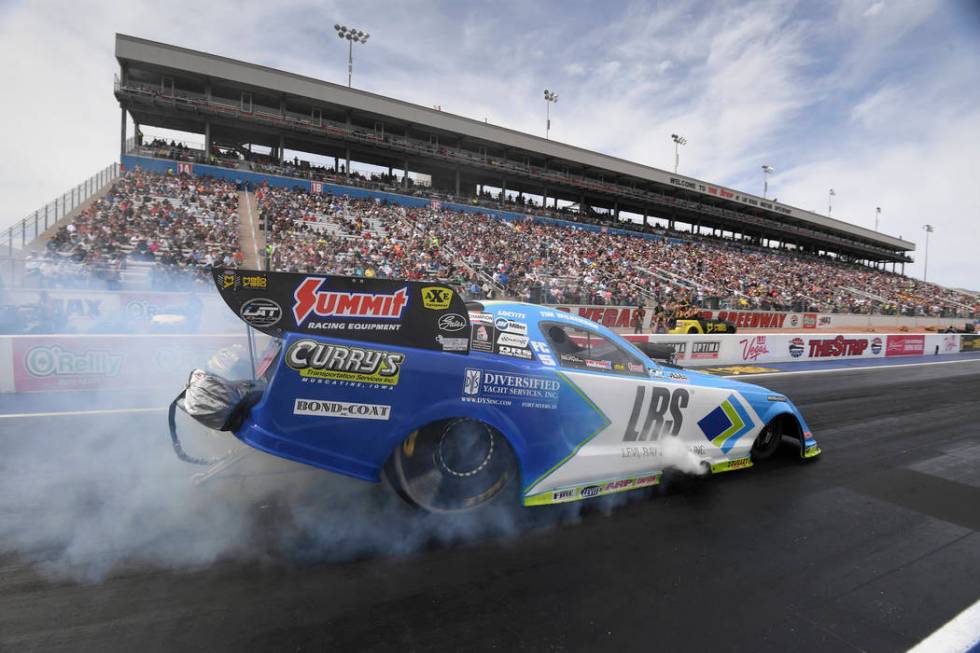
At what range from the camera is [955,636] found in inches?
108

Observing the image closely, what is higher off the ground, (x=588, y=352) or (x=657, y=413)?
(x=588, y=352)

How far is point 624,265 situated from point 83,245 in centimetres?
2683

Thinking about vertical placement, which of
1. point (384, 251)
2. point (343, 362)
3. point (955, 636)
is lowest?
point (955, 636)

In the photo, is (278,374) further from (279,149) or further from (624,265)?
(279,149)

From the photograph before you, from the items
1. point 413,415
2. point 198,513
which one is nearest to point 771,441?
point 413,415

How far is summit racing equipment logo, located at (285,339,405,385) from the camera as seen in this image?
124 inches

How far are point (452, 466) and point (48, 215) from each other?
19.7 metres

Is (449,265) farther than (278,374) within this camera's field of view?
Yes

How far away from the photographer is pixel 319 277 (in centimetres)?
321

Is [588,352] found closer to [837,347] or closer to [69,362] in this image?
[69,362]

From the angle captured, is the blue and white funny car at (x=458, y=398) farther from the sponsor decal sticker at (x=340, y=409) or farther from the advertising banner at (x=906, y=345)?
the advertising banner at (x=906, y=345)

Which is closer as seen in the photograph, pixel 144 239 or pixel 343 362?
pixel 343 362

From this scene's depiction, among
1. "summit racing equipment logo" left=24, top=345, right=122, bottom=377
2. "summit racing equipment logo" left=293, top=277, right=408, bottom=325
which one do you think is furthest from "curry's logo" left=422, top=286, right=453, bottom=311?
"summit racing equipment logo" left=24, top=345, right=122, bottom=377

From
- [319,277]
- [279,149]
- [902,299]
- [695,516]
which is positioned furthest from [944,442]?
[902,299]
